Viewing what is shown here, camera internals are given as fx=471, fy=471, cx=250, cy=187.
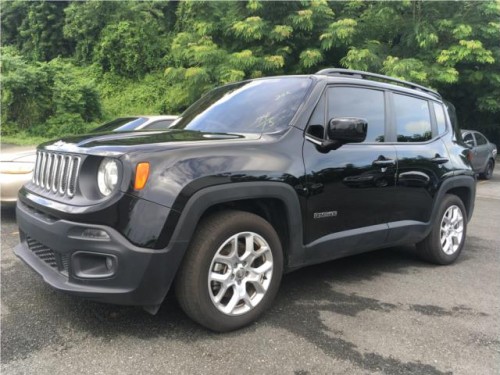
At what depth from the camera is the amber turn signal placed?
272cm

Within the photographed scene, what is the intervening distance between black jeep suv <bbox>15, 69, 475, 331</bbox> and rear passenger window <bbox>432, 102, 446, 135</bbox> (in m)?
0.58

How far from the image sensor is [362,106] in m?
4.08

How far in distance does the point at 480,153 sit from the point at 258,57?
701cm

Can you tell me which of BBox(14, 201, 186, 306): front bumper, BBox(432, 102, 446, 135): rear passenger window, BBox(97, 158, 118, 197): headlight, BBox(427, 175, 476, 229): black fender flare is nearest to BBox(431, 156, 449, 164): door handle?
BBox(427, 175, 476, 229): black fender flare

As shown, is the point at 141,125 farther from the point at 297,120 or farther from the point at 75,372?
the point at 75,372

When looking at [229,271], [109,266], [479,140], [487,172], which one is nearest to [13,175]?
[109,266]

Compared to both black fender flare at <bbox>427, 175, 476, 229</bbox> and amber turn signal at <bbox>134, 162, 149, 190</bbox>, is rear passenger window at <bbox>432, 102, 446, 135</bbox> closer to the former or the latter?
black fender flare at <bbox>427, 175, 476, 229</bbox>

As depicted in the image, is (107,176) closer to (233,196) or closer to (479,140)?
(233,196)

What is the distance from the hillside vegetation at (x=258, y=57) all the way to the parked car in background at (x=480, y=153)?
1.80 meters

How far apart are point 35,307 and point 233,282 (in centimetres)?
148

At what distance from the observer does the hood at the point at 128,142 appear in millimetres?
2840

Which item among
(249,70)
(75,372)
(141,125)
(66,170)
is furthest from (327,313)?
(249,70)

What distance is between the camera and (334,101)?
151 inches

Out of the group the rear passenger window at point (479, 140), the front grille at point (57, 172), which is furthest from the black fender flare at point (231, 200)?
the rear passenger window at point (479, 140)
